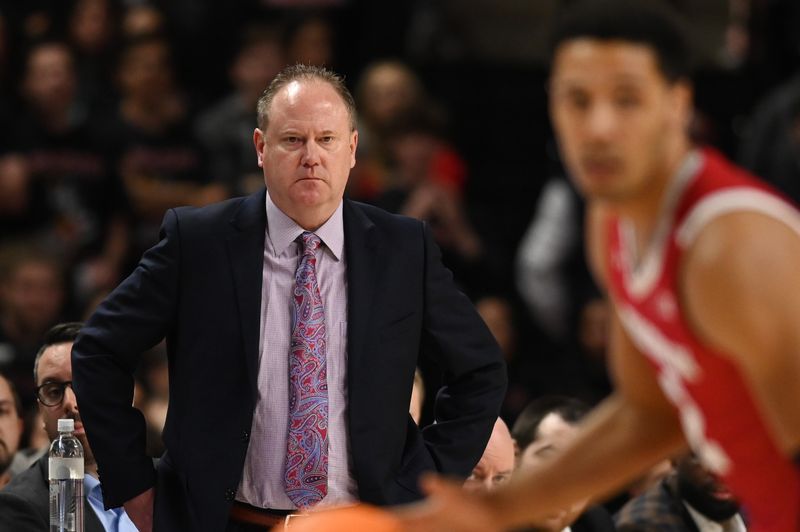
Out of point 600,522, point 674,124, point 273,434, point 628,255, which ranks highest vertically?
point 674,124

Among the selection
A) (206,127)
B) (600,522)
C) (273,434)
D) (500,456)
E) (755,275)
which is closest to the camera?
(755,275)

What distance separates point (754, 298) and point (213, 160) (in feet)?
19.6

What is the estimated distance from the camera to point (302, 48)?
26.7ft

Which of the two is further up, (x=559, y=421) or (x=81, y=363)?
(x=81, y=363)

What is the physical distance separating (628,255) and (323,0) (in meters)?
6.41

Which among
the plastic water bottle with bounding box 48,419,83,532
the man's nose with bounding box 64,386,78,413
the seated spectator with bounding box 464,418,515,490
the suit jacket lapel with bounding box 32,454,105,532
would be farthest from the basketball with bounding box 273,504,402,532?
the seated spectator with bounding box 464,418,515,490

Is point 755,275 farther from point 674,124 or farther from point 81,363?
point 81,363

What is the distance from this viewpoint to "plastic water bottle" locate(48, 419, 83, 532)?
3.93 metres

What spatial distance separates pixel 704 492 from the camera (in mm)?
5105

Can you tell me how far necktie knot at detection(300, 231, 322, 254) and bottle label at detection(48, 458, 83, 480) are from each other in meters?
0.85

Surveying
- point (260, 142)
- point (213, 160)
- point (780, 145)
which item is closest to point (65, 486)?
point (260, 142)

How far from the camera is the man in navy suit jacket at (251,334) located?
379 cm

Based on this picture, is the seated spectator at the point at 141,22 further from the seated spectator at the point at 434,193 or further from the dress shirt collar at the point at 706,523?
the dress shirt collar at the point at 706,523

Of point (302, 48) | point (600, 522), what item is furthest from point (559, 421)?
point (302, 48)
